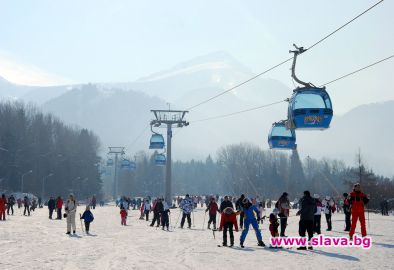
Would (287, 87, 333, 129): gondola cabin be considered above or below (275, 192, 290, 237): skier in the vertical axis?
above

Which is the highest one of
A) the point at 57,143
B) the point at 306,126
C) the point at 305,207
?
the point at 57,143

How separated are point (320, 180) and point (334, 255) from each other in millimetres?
148069

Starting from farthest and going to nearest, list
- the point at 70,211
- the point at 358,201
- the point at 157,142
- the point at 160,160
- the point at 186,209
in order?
the point at 160,160
the point at 157,142
the point at 186,209
the point at 70,211
the point at 358,201

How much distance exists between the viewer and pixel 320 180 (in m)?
160

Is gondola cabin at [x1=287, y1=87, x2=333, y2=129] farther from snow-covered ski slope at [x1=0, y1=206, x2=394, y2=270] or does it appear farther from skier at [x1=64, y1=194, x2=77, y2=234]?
skier at [x1=64, y1=194, x2=77, y2=234]

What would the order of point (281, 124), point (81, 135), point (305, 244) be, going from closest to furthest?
point (305, 244) < point (281, 124) < point (81, 135)

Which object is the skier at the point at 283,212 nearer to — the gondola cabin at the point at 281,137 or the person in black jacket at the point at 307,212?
the person in black jacket at the point at 307,212

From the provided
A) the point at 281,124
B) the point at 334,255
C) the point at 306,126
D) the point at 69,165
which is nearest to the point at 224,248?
the point at 334,255

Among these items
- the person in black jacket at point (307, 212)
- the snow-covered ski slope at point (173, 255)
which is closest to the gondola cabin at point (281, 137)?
the snow-covered ski slope at point (173, 255)

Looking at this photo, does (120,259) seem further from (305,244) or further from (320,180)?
(320,180)

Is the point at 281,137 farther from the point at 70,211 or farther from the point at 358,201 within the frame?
the point at 358,201

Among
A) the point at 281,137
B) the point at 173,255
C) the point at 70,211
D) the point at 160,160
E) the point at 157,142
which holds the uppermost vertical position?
the point at 157,142

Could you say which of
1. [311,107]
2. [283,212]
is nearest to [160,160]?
[283,212]

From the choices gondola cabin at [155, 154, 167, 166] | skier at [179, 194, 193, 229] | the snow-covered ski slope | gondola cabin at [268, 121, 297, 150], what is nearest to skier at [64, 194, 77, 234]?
the snow-covered ski slope
